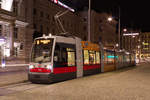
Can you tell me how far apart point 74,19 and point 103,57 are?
108ft

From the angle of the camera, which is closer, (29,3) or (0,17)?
(0,17)

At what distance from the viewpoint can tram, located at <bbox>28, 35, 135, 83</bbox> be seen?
38.2ft

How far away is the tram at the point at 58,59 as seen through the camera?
38.2 feet

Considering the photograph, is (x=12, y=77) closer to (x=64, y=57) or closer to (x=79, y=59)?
(x=64, y=57)

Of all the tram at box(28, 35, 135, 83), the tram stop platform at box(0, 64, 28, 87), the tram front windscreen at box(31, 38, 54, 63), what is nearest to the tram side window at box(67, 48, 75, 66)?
the tram at box(28, 35, 135, 83)

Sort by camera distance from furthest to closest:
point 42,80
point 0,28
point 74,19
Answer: point 74,19, point 0,28, point 42,80

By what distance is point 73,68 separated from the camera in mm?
13719

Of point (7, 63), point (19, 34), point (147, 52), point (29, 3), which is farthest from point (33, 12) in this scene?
point (147, 52)

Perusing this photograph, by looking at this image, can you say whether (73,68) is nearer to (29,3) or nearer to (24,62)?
(24,62)

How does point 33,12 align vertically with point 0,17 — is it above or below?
above

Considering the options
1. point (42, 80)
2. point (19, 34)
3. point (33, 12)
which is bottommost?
point (42, 80)

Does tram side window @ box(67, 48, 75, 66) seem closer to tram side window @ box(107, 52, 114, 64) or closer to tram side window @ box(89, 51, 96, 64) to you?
tram side window @ box(89, 51, 96, 64)

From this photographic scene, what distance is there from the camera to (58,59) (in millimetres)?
12133

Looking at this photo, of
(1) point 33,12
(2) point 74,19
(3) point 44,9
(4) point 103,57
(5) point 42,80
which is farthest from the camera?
(2) point 74,19
